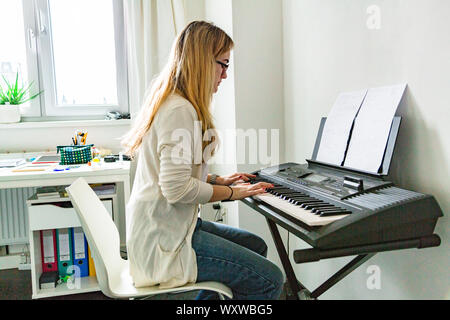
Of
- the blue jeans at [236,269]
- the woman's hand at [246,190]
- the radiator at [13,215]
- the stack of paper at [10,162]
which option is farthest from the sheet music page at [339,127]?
the radiator at [13,215]

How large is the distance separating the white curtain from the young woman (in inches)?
54.6

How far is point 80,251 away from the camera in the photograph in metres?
2.26

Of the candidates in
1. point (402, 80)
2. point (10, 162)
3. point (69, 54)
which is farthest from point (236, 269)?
point (69, 54)

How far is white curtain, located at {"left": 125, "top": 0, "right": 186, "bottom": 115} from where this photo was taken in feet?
8.40

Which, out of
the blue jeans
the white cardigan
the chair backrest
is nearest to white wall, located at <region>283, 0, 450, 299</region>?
the blue jeans

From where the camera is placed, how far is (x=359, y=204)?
1.00 meters

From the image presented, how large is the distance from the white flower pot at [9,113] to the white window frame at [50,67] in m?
0.14

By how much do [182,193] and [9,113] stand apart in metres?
1.94

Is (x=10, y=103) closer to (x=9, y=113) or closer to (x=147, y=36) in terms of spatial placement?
(x=9, y=113)

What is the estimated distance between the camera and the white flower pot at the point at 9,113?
8.36ft
